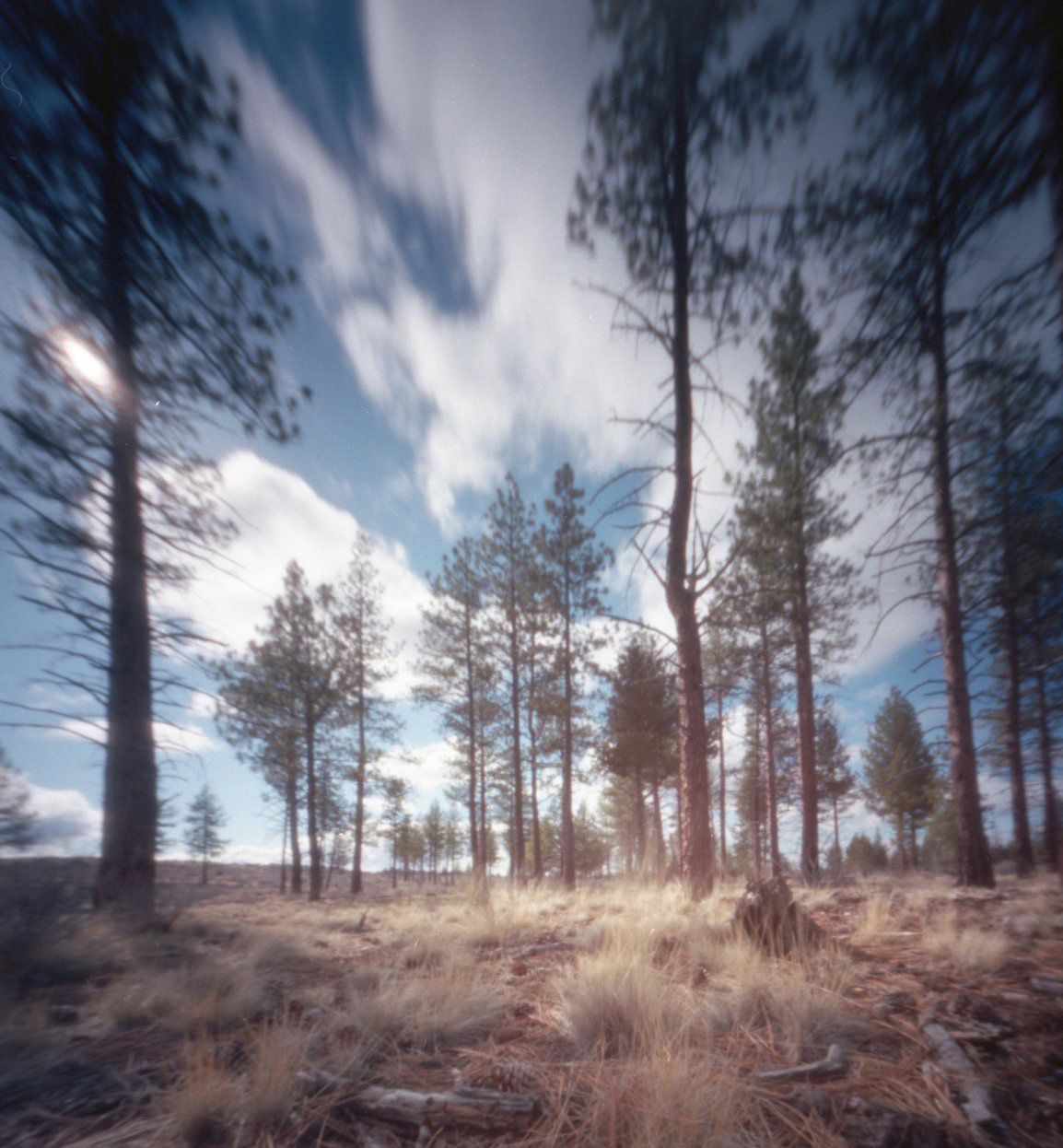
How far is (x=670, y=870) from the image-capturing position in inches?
465

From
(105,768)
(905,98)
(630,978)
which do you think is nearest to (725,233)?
(905,98)

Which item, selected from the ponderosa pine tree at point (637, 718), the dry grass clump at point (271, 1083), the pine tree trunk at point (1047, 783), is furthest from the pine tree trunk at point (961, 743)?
the ponderosa pine tree at point (637, 718)

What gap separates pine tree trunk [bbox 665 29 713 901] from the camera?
5.78 meters

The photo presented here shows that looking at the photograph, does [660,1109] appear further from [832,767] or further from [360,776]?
[832,767]

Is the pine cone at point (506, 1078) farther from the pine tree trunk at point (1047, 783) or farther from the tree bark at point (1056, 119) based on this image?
the pine tree trunk at point (1047, 783)

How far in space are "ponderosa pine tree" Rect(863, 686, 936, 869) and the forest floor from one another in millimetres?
24378

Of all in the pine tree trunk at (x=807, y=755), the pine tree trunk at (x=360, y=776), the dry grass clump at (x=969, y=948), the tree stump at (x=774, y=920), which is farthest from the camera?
the pine tree trunk at (x=360, y=776)

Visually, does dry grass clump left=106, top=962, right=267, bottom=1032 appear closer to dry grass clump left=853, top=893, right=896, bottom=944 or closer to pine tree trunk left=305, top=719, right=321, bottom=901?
dry grass clump left=853, top=893, right=896, bottom=944

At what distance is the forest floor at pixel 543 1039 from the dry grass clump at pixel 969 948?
1cm

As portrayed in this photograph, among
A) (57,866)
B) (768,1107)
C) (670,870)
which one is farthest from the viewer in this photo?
(670,870)

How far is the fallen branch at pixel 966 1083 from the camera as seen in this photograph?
1463 mm

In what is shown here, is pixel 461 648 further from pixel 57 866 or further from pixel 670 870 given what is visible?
pixel 57 866

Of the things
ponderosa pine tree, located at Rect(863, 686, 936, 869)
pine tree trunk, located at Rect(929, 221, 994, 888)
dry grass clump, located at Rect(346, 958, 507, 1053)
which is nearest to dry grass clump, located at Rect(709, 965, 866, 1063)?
dry grass clump, located at Rect(346, 958, 507, 1053)

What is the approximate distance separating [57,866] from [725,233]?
8664 mm
